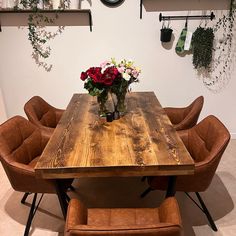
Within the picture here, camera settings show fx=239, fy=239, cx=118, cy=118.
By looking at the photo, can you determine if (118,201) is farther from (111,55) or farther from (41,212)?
(111,55)

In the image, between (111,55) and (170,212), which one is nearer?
(170,212)

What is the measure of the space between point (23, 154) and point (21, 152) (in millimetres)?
27

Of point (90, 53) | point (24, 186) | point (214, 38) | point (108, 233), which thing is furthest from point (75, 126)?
point (214, 38)

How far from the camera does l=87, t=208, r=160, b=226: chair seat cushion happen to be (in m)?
1.36

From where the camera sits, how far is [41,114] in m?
2.39

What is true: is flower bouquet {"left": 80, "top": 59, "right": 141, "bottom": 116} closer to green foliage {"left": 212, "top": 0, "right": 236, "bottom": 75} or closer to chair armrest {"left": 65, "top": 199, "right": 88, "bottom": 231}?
chair armrest {"left": 65, "top": 199, "right": 88, "bottom": 231}

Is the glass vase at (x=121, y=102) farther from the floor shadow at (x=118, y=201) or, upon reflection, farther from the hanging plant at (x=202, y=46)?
the hanging plant at (x=202, y=46)

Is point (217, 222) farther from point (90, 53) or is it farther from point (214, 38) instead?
point (90, 53)

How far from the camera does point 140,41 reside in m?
2.85

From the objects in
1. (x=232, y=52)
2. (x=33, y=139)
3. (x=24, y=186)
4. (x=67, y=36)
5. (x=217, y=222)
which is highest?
(x=67, y=36)

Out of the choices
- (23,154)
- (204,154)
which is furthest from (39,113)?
(204,154)

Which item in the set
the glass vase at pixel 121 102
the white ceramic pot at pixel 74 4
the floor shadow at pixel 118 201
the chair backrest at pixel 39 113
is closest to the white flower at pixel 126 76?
the glass vase at pixel 121 102

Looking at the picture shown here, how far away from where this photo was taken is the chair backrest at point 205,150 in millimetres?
1497

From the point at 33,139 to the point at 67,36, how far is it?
1443 mm
